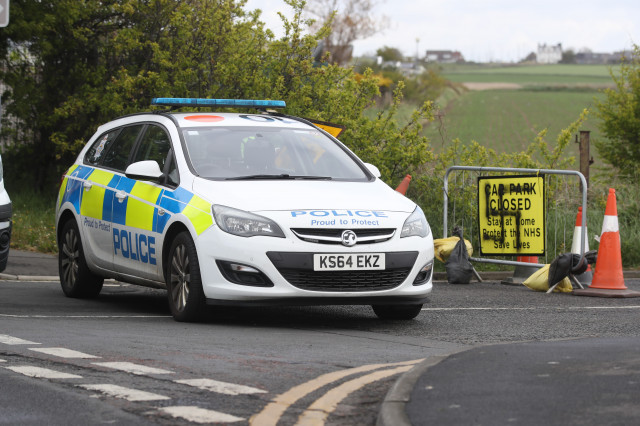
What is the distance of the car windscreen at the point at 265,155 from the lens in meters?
9.49

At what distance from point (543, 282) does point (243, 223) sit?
16.9 ft

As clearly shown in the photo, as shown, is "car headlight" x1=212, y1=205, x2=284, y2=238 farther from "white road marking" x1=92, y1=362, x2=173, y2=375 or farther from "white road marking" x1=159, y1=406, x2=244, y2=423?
"white road marking" x1=159, y1=406, x2=244, y2=423

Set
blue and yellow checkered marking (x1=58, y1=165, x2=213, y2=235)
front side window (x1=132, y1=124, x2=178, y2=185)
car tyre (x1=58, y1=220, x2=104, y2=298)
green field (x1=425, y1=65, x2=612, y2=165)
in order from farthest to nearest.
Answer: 1. green field (x1=425, y1=65, x2=612, y2=165)
2. car tyre (x1=58, y1=220, x2=104, y2=298)
3. front side window (x1=132, y1=124, x2=178, y2=185)
4. blue and yellow checkered marking (x1=58, y1=165, x2=213, y2=235)

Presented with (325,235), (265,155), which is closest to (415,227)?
(325,235)

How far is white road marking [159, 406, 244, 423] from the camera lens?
526cm

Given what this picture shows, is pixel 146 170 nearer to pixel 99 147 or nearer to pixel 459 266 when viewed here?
pixel 99 147

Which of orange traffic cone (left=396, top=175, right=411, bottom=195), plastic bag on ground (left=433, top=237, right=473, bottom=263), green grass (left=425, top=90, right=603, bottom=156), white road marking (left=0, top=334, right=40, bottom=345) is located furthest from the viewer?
green grass (left=425, top=90, right=603, bottom=156)

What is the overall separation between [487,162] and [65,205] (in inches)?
285

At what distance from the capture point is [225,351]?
7340mm

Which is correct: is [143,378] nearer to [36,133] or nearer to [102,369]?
[102,369]

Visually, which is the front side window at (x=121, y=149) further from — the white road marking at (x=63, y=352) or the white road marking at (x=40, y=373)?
the white road marking at (x=40, y=373)

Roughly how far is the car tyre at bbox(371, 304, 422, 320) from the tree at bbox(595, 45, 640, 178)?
48.9 feet

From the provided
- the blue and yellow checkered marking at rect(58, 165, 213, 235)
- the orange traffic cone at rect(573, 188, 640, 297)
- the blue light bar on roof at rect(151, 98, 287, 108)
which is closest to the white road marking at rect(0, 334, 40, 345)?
the blue and yellow checkered marking at rect(58, 165, 213, 235)

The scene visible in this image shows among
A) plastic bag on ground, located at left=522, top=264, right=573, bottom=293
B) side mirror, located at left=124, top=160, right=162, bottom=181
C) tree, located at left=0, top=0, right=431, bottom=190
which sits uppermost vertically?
tree, located at left=0, top=0, right=431, bottom=190
